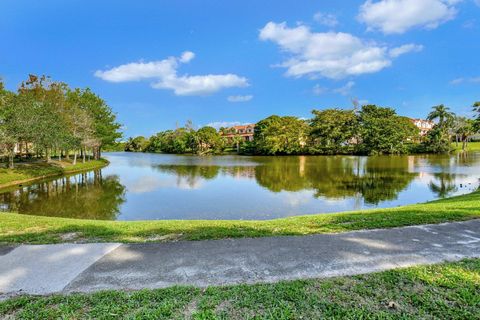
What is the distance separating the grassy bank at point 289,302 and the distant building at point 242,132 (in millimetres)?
102011

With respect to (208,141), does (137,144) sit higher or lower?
higher

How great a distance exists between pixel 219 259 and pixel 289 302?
5.48 feet

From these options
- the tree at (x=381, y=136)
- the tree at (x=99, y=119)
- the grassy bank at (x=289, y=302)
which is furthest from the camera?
the tree at (x=381, y=136)

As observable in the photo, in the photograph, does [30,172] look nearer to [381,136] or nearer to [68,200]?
[68,200]

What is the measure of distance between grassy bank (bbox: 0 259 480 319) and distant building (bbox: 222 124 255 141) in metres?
102

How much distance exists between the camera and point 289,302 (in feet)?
10.8

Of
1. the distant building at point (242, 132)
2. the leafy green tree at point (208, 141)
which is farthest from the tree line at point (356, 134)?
the distant building at point (242, 132)

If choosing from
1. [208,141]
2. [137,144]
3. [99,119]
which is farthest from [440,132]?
[137,144]

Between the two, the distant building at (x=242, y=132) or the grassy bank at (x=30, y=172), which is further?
the distant building at (x=242, y=132)

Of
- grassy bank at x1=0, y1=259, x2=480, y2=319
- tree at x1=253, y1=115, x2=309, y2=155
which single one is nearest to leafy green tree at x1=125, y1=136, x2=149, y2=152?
tree at x1=253, y1=115, x2=309, y2=155

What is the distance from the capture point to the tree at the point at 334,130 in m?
65.9

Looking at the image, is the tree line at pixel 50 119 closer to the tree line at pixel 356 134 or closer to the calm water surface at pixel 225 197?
the calm water surface at pixel 225 197

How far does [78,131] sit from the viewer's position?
3816 centimetres

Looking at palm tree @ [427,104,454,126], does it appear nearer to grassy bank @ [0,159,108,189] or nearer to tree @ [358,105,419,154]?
tree @ [358,105,419,154]
